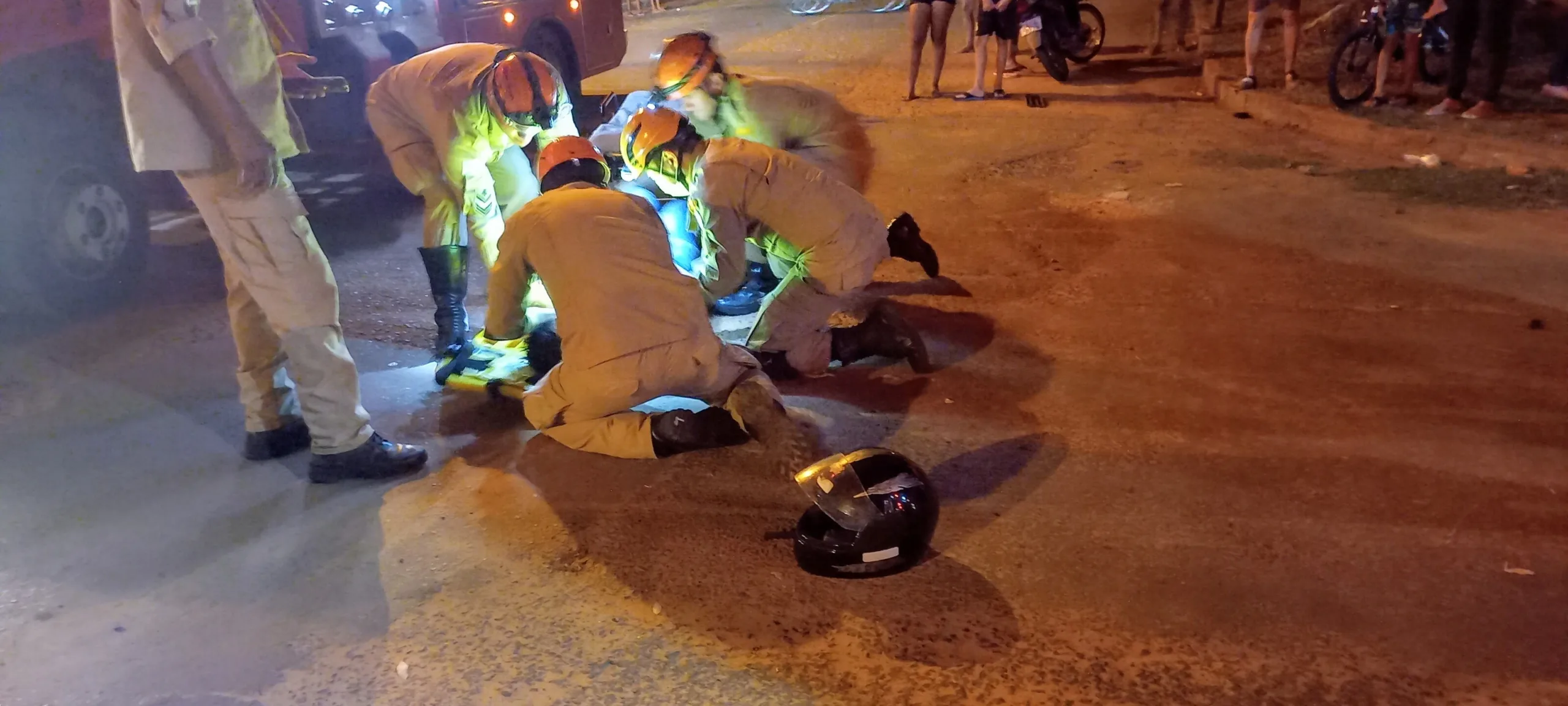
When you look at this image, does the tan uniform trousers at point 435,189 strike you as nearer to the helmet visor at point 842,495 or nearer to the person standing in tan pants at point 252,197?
the person standing in tan pants at point 252,197

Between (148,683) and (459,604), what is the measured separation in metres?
0.80

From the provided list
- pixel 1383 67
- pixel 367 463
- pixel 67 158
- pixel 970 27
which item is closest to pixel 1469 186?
pixel 1383 67

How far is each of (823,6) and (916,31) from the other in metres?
10.6

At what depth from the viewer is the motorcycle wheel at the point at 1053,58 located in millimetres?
11492

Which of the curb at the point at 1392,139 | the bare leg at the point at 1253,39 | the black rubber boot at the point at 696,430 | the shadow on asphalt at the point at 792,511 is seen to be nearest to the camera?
the shadow on asphalt at the point at 792,511

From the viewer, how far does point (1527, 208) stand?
6.39 m

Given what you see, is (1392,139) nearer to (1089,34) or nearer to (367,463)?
(1089,34)

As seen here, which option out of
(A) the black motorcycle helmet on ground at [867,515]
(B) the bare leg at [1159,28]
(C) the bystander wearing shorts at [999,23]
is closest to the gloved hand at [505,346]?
(A) the black motorcycle helmet on ground at [867,515]

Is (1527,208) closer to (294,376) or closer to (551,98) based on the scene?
(551,98)

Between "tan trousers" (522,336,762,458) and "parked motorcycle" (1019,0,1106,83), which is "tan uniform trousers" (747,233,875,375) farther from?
"parked motorcycle" (1019,0,1106,83)

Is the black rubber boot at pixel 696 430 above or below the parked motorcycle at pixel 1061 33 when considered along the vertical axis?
below

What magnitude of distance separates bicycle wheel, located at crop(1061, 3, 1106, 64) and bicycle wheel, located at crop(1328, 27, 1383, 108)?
3.65 meters

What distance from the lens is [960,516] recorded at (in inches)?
139

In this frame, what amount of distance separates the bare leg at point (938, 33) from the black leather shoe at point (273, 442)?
25.5ft
